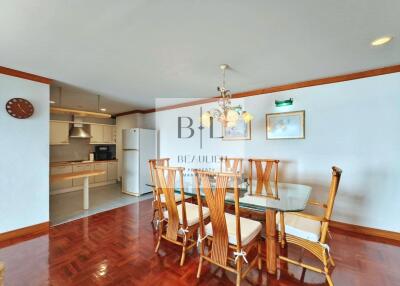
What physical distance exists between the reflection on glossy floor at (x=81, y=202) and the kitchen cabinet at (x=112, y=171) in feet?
Result: 1.87

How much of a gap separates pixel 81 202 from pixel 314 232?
4325 millimetres

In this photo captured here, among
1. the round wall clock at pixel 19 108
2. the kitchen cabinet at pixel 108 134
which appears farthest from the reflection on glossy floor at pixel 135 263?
the kitchen cabinet at pixel 108 134

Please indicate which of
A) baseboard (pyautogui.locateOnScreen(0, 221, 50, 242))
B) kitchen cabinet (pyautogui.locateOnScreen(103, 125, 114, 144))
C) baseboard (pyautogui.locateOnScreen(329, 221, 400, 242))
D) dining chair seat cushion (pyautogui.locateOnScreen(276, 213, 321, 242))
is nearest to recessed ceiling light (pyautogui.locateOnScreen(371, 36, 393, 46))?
dining chair seat cushion (pyautogui.locateOnScreen(276, 213, 321, 242))

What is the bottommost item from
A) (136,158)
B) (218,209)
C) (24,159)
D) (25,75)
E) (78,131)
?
(218,209)

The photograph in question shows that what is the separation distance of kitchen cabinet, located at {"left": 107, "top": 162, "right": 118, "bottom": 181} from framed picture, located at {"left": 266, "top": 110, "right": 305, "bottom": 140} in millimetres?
4744

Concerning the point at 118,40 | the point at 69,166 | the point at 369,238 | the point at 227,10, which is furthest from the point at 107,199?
the point at 369,238

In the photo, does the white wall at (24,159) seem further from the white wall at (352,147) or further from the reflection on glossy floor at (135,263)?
the white wall at (352,147)

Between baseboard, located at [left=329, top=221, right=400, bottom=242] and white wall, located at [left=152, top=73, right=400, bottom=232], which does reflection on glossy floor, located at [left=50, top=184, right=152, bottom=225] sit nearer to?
white wall, located at [left=152, top=73, right=400, bottom=232]

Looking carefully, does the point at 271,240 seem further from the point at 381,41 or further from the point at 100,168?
the point at 100,168

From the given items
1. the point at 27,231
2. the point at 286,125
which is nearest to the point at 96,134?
the point at 27,231

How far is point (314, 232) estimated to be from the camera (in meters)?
1.71

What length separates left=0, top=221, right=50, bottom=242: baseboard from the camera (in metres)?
2.45

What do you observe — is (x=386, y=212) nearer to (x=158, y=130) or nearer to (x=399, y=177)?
(x=399, y=177)

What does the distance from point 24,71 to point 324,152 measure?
4.45m
